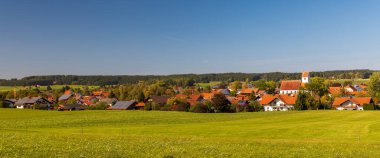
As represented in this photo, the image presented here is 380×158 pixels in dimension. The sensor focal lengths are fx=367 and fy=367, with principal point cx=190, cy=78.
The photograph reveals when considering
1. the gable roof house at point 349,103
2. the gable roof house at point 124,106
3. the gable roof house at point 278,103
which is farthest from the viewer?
the gable roof house at point 278,103

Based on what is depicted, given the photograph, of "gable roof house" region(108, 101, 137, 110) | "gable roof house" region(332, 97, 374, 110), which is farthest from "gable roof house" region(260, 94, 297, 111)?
"gable roof house" region(108, 101, 137, 110)

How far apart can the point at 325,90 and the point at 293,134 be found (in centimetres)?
12756

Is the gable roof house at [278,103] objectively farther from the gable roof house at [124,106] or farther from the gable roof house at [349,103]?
the gable roof house at [124,106]

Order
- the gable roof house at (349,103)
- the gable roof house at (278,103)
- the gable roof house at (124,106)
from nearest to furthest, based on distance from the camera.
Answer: the gable roof house at (349,103), the gable roof house at (124,106), the gable roof house at (278,103)

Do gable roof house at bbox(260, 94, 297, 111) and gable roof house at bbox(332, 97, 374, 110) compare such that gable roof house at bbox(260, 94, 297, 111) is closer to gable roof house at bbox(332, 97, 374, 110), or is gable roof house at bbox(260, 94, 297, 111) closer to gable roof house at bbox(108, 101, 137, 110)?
gable roof house at bbox(332, 97, 374, 110)

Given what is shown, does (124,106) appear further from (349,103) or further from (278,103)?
(349,103)

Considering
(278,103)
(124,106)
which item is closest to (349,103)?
(278,103)

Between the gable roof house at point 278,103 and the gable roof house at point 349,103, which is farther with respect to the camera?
the gable roof house at point 278,103

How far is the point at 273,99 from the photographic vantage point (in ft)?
543

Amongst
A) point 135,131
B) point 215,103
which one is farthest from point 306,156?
point 215,103

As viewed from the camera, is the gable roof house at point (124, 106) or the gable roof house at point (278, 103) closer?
the gable roof house at point (124, 106)

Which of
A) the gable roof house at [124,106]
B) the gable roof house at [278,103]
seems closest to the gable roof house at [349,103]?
the gable roof house at [278,103]

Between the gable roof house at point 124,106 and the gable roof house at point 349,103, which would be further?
the gable roof house at point 124,106

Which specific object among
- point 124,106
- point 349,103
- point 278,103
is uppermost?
point 349,103
